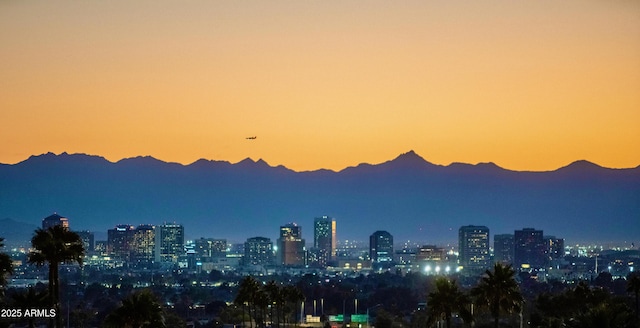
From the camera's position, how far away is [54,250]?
1216 inches

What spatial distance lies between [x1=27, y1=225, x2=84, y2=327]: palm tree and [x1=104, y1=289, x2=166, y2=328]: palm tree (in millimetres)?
1540

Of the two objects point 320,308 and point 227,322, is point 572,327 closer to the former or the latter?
point 227,322

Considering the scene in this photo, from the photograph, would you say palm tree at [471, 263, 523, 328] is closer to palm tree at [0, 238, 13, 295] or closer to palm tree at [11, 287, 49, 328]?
palm tree at [11, 287, 49, 328]

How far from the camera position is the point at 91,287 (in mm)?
136875

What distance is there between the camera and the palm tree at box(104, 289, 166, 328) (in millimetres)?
30547

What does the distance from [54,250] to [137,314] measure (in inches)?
104

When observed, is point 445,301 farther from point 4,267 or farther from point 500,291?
point 4,267

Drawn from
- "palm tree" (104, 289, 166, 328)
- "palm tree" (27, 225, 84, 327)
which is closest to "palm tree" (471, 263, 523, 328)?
"palm tree" (104, 289, 166, 328)

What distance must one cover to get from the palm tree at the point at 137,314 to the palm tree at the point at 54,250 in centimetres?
154

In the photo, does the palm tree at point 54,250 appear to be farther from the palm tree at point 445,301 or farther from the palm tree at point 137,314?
the palm tree at point 445,301

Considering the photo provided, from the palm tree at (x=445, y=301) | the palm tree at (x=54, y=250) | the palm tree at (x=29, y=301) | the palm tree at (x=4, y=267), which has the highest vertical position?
the palm tree at (x=54, y=250)

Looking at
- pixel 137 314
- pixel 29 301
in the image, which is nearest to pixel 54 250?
pixel 29 301

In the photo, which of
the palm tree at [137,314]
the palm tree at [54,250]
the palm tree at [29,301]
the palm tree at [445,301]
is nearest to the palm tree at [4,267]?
the palm tree at [54,250]

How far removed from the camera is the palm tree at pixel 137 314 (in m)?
30.5
